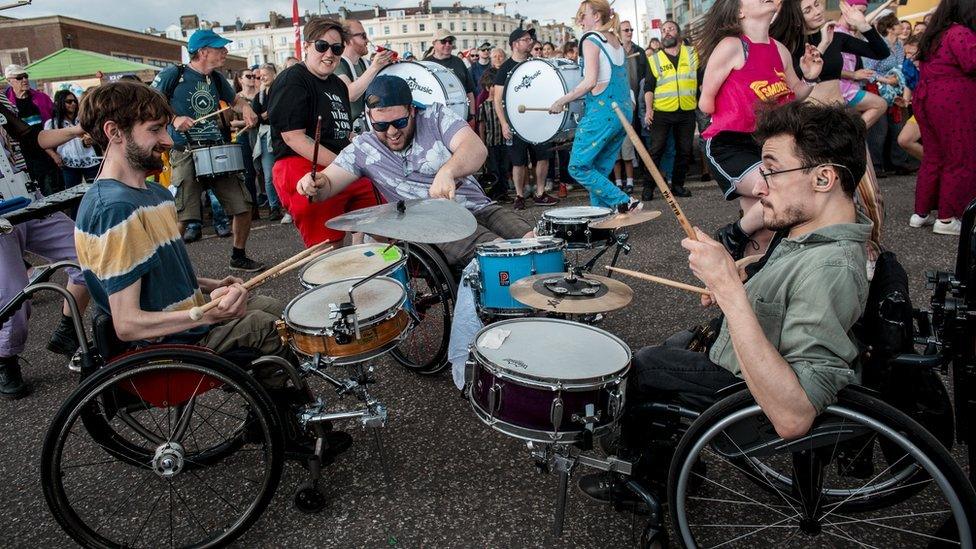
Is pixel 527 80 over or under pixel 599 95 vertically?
over

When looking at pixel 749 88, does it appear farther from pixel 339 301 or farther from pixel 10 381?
pixel 10 381

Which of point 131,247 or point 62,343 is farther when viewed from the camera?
point 62,343

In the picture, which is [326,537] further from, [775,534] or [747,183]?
[747,183]

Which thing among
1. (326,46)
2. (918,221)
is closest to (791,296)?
(326,46)

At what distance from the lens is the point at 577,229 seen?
137 inches

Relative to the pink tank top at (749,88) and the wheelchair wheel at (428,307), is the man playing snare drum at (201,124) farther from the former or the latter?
the pink tank top at (749,88)

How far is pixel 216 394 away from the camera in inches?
131

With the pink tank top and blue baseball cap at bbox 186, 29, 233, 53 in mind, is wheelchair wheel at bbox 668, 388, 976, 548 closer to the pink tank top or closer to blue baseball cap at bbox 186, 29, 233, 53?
the pink tank top

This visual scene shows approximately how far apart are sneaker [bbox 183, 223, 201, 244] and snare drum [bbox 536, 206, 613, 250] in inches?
192

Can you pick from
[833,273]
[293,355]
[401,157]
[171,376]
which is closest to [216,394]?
[293,355]

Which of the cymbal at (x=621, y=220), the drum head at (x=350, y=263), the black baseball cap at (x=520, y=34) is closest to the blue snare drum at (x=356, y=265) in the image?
the drum head at (x=350, y=263)

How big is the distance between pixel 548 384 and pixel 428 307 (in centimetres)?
164

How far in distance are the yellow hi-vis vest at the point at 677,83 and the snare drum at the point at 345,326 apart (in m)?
5.64

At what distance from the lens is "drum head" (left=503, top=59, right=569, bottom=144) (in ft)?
21.5
